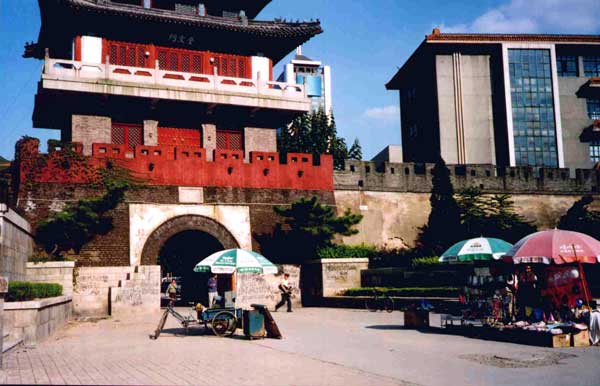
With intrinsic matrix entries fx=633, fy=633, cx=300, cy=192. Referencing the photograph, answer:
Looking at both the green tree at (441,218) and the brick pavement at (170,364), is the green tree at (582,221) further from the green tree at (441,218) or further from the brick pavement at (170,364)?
the brick pavement at (170,364)

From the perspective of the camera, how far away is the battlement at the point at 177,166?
20.5 metres

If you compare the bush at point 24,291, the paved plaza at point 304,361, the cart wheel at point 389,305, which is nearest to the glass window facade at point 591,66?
the cart wheel at point 389,305

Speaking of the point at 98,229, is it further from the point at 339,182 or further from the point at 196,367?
the point at 196,367

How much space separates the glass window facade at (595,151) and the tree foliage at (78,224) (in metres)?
28.7

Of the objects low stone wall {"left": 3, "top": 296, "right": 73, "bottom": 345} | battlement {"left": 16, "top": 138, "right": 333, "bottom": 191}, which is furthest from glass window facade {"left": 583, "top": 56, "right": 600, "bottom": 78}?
low stone wall {"left": 3, "top": 296, "right": 73, "bottom": 345}

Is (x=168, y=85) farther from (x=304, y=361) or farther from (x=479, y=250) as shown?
(x=304, y=361)

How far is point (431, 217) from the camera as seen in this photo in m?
25.6

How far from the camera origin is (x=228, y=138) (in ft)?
86.9

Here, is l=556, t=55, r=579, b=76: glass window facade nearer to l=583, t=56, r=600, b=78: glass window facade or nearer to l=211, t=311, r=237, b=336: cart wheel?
l=583, t=56, r=600, b=78: glass window facade

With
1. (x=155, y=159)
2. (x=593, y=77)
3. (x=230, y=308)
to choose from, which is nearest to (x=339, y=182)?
(x=155, y=159)

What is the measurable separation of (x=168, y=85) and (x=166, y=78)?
0.59m

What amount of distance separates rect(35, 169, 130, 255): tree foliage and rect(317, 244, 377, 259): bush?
23.5 feet

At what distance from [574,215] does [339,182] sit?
9594 mm

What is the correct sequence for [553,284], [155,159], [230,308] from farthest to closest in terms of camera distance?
[155,159], [230,308], [553,284]
